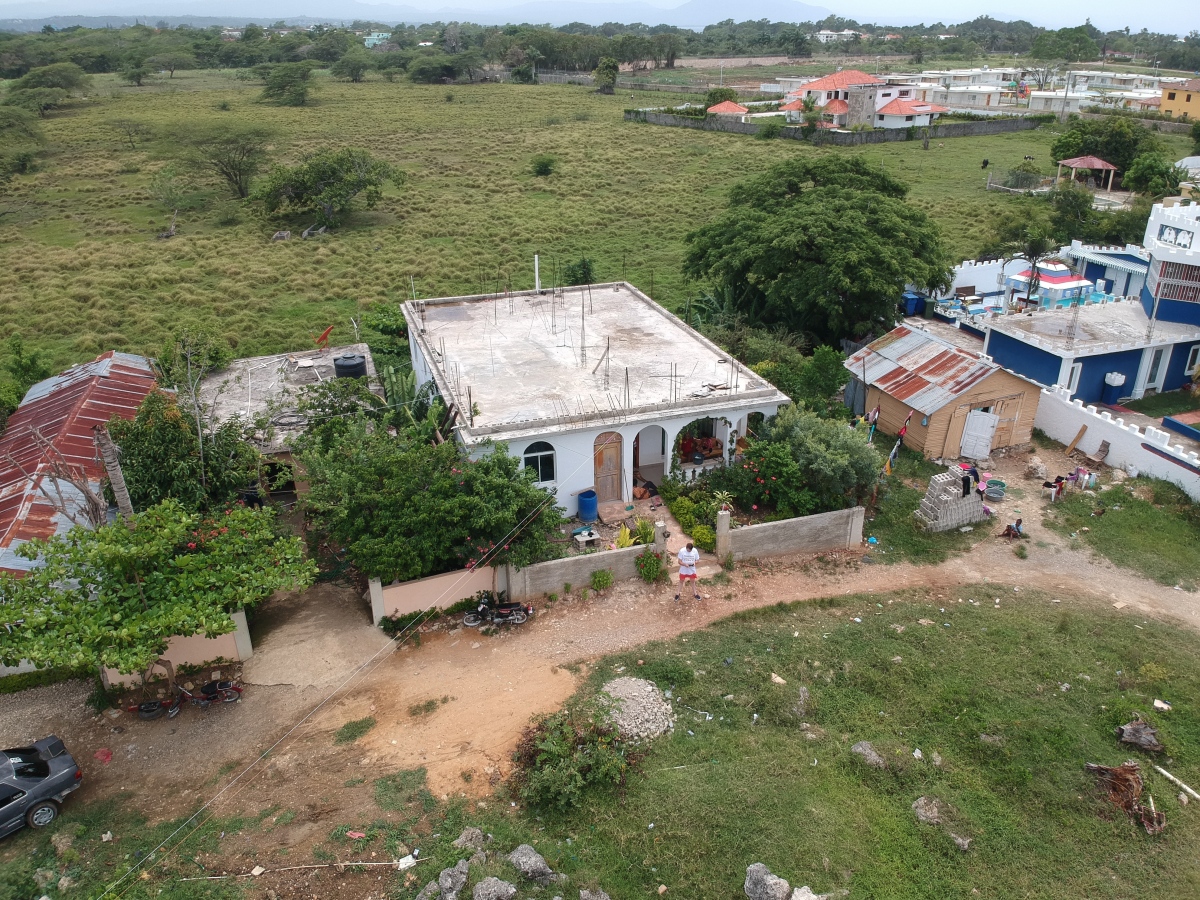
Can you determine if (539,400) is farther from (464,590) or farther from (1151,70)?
(1151,70)

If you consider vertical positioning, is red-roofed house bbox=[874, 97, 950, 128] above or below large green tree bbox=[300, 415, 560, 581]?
above

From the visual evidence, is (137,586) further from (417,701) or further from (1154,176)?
(1154,176)

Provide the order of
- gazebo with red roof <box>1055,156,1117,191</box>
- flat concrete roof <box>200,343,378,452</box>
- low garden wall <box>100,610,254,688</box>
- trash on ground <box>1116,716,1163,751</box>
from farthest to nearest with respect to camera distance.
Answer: gazebo with red roof <box>1055,156,1117,191</box> → flat concrete roof <box>200,343,378,452</box> → low garden wall <box>100,610,254,688</box> → trash on ground <box>1116,716,1163,751</box>

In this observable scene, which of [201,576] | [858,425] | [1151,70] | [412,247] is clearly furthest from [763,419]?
[1151,70]

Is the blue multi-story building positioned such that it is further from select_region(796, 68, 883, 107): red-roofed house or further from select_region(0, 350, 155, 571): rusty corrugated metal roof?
select_region(796, 68, 883, 107): red-roofed house

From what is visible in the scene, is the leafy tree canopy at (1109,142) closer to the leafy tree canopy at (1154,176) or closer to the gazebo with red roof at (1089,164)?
the gazebo with red roof at (1089,164)

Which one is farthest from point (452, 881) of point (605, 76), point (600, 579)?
point (605, 76)

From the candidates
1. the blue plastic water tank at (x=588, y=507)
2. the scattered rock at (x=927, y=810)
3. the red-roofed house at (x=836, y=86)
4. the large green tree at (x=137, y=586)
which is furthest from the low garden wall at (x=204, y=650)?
the red-roofed house at (x=836, y=86)

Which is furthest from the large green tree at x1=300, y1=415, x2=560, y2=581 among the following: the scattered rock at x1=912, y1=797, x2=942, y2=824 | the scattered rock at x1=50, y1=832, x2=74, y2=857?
the scattered rock at x1=912, y1=797, x2=942, y2=824
